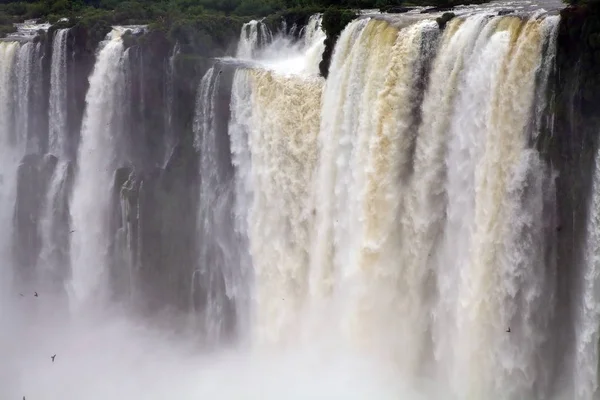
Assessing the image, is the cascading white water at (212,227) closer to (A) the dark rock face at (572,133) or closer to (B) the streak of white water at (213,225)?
(B) the streak of white water at (213,225)

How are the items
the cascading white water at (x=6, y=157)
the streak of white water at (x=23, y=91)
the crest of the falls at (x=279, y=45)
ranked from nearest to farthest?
the crest of the falls at (x=279, y=45) → the streak of white water at (x=23, y=91) → the cascading white water at (x=6, y=157)

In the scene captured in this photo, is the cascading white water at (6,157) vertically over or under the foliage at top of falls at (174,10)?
under

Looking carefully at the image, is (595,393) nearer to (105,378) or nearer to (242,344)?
(242,344)

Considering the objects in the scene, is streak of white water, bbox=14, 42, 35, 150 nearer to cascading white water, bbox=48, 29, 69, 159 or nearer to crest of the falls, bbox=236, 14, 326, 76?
cascading white water, bbox=48, 29, 69, 159

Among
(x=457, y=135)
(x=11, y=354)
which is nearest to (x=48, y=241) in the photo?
(x=11, y=354)

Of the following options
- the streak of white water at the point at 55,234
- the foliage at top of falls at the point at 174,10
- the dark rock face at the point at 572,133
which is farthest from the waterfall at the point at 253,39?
the dark rock face at the point at 572,133

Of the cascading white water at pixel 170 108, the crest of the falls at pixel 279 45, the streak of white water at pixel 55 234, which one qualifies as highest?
the crest of the falls at pixel 279 45
